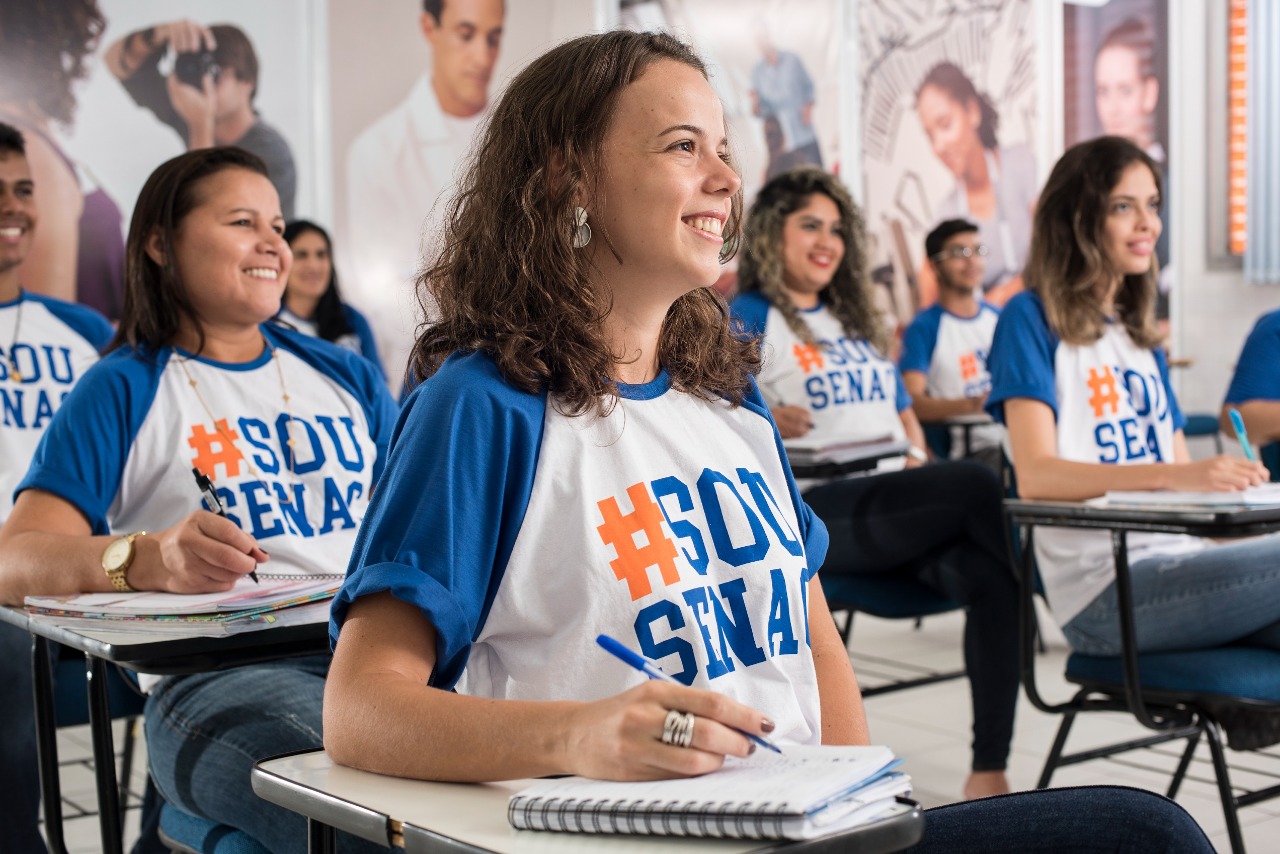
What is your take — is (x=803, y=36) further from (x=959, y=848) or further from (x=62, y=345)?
(x=959, y=848)

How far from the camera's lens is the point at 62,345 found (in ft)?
9.50

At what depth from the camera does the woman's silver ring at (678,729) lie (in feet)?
2.88

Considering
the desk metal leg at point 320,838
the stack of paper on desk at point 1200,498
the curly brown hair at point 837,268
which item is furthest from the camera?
the curly brown hair at point 837,268

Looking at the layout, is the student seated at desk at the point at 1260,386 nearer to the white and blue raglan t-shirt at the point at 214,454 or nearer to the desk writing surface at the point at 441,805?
the white and blue raglan t-shirt at the point at 214,454

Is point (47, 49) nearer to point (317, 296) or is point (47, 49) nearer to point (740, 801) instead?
point (317, 296)

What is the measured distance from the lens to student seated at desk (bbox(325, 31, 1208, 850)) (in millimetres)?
→ 1072

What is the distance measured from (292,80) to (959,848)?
3968 mm

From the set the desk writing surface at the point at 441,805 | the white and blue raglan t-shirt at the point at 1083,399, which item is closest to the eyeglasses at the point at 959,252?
the white and blue raglan t-shirt at the point at 1083,399

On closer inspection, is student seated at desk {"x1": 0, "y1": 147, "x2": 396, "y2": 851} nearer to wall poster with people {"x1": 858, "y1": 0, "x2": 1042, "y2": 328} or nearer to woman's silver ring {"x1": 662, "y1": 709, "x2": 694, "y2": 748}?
woman's silver ring {"x1": 662, "y1": 709, "x2": 694, "y2": 748}

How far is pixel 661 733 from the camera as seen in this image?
883mm

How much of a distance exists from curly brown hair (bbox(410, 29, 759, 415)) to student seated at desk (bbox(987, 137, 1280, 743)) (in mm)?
1331

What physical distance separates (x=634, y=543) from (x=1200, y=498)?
1329 mm

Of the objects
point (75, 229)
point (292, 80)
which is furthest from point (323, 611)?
point (292, 80)

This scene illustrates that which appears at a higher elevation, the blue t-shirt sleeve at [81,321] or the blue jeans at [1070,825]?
the blue t-shirt sleeve at [81,321]
